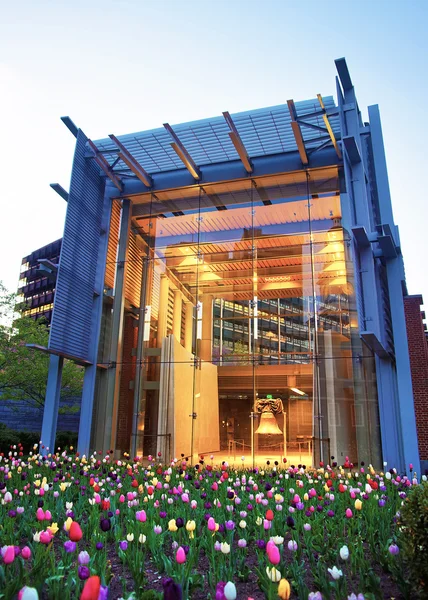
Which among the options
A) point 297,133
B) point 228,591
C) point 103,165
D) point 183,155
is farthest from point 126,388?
point 228,591

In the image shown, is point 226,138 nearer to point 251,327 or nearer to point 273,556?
point 251,327

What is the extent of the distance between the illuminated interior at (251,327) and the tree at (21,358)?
25.2 ft

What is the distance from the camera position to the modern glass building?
1120 centimetres

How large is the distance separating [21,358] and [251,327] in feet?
38.2

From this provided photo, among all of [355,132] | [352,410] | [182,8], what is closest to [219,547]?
[352,410]

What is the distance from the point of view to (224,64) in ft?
40.8

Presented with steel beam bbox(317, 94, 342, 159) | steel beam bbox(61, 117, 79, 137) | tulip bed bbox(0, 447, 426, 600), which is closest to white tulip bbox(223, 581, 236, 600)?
tulip bed bbox(0, 447, 426, 600)

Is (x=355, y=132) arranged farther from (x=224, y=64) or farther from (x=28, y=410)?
(x=28, y=410)

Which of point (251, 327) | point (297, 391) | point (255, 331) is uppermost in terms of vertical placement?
point (251, 327)

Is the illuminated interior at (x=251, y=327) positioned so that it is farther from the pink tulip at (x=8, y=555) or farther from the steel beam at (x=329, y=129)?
the pink tulip at (x=8, y=555)

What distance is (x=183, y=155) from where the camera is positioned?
41.7 ft

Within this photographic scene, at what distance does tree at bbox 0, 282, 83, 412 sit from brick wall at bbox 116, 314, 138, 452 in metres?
7.03

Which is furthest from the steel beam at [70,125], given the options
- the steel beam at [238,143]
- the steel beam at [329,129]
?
the steel beam at [329,129]

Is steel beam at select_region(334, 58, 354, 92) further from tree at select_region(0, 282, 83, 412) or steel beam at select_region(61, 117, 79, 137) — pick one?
tree at select_region(0, 282, 83, 412)
